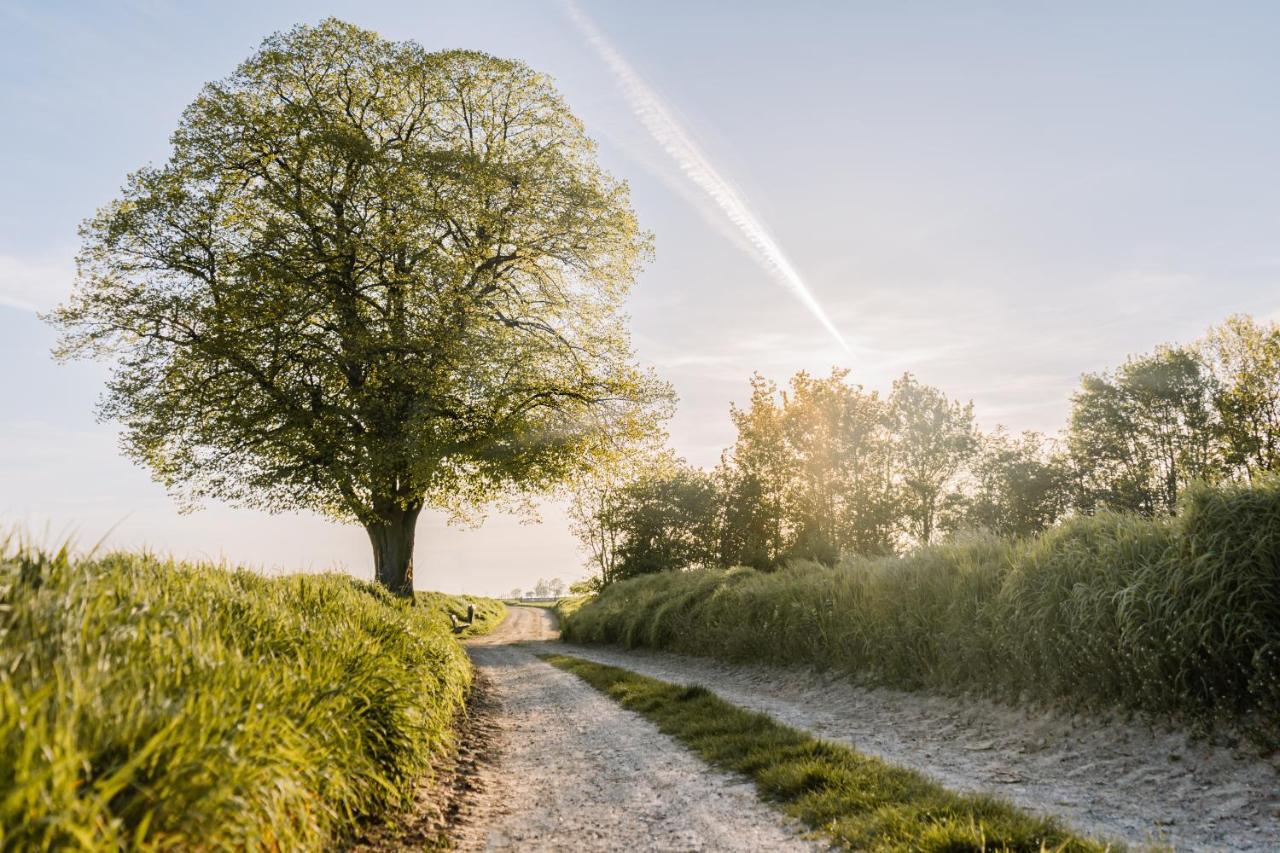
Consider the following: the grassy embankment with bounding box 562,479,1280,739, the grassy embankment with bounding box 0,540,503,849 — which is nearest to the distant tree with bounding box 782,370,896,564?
the grassy embankment with bounding box 562,479,1280,739

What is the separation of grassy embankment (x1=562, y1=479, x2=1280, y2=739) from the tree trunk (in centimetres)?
1243

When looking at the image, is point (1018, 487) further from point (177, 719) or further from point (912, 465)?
point (177, 719)

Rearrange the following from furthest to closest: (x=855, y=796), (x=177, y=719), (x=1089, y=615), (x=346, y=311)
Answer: (x=346, y=311)
(x=1089, y=615)
(x=855, y=796)
(x=177, y=719)

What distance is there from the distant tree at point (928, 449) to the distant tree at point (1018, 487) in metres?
1.82

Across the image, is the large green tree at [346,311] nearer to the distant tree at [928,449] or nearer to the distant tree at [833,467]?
the distant tree at [833,467]

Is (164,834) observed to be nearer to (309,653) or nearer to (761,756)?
(309,653)

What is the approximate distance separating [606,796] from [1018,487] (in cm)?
4715

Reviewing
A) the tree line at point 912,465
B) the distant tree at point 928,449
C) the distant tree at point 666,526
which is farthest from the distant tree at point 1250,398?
the distant tree at point 666,526

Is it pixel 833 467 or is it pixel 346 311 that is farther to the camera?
pixel 833 467

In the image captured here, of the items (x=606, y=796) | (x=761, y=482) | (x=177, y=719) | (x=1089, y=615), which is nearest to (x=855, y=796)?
(x=606, y=796)

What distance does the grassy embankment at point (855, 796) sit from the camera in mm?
4121

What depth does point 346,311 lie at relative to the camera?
763 inches

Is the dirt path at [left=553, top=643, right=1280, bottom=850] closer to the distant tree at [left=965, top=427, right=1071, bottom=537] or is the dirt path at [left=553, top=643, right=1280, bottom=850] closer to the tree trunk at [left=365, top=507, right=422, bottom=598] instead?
the tree trunk at [left=365, top=507, right=422, bottom=598]

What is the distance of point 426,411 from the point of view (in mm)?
18094
